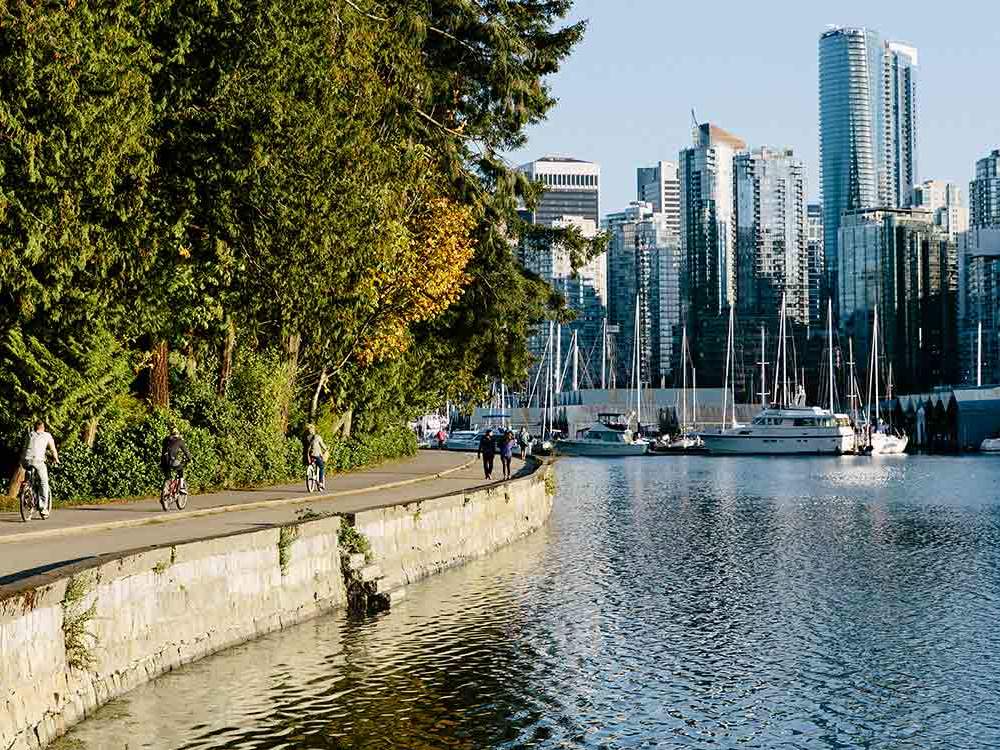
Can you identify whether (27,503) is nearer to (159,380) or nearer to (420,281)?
(159,380)

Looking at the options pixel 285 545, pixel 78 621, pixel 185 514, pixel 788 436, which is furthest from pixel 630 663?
pixel 788 436

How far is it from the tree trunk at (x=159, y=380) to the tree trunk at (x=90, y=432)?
3899mm

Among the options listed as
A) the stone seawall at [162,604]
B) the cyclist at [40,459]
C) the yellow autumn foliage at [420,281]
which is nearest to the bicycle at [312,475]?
the yellow autumn foliage at [420,281]

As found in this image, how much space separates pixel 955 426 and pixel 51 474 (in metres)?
142

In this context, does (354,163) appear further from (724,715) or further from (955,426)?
(955,426)

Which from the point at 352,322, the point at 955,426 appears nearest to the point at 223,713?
the point at 352,322

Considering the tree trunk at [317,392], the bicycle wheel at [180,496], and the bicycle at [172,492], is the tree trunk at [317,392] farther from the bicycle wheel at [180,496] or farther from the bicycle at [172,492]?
the bicycle at [172,492]

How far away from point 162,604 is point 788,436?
110 meters

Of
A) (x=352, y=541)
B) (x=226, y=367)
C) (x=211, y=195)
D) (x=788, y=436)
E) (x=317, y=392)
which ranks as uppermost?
(x=211, y=195)

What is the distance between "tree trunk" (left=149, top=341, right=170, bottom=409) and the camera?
35.9 m

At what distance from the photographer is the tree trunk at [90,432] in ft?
103

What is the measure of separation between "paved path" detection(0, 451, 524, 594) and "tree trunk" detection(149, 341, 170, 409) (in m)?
2.70

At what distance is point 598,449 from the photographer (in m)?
126

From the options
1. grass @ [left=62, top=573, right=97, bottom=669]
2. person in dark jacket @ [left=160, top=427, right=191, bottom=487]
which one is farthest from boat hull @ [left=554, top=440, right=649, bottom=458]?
grass @ [left=62, top=573, right=97, bottom=669]
